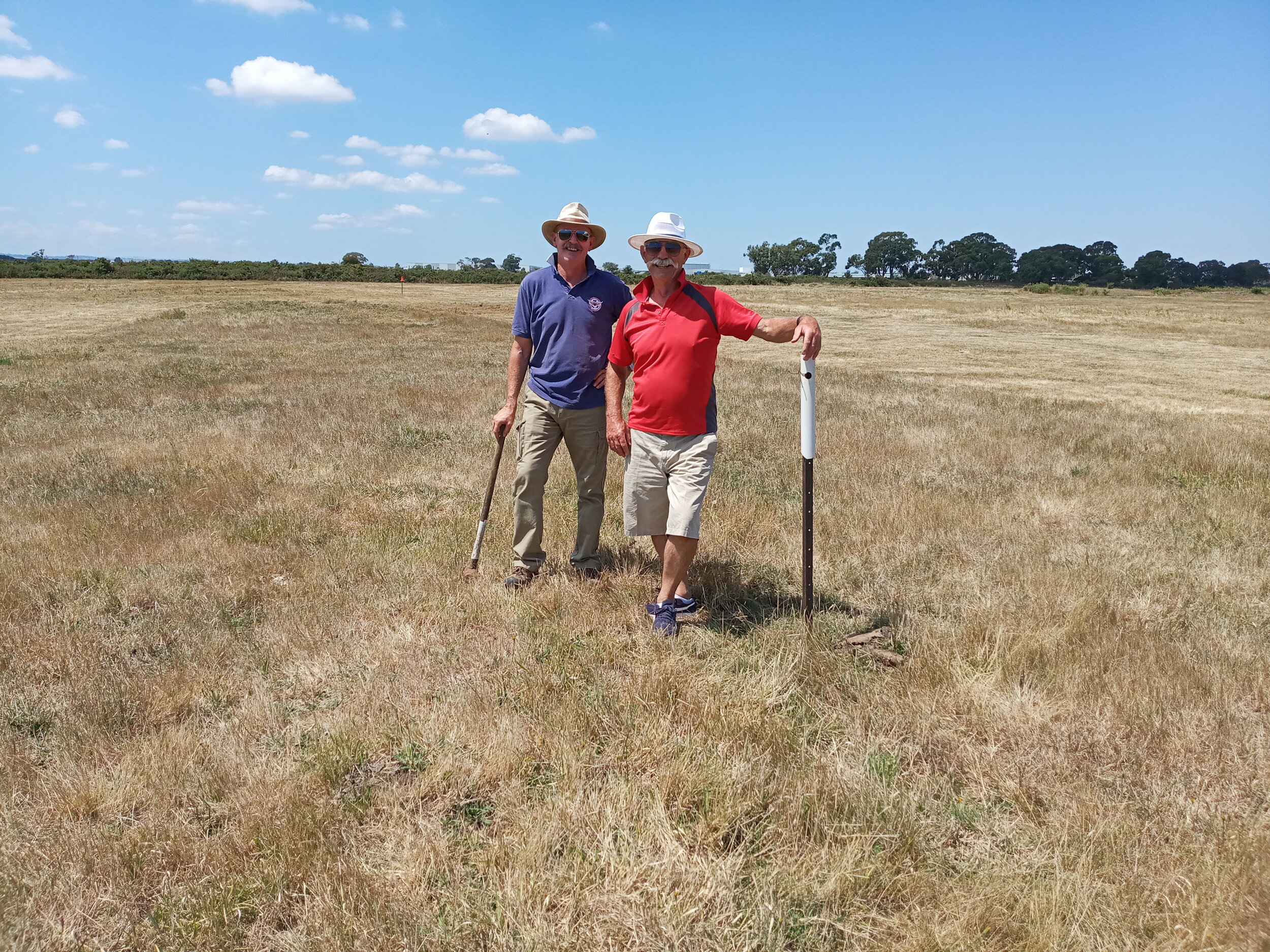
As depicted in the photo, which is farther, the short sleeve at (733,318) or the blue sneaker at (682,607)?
the blue sneaker at (682,607)

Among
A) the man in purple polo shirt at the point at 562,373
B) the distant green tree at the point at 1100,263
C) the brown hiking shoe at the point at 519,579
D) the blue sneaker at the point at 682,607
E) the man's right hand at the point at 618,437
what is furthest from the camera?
the distant green tree at the point at 1100,263

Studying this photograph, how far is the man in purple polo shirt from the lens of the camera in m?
5.82

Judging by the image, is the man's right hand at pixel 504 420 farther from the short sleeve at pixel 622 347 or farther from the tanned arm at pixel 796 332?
the tanned arm at pixel 796 332

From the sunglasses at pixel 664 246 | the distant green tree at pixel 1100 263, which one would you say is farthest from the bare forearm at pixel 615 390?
the distant green tree at pixel 1100 263

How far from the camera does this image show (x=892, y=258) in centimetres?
15738

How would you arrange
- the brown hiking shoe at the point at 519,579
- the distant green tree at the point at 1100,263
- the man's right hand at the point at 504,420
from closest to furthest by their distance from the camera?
the man's right hand at the point at 504,420, the brown hiking shoe at the point at 519,579, the distant green tree at the point at 1100,263

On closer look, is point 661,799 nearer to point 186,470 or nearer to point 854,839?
point 854,839

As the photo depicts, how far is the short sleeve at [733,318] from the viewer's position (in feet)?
16.2

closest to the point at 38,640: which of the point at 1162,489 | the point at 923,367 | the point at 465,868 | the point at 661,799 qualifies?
the point at 465,868

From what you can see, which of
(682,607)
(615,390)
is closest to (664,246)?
(615,390)

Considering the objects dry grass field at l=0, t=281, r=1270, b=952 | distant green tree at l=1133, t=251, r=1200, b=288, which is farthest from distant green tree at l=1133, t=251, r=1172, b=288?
dry grass field at l=0, t=281, r=1270, b=952

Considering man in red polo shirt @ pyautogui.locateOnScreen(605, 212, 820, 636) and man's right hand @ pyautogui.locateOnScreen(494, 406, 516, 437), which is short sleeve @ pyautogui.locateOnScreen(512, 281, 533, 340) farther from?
man in red polo shirt @ pyautogui.locateOnScreen(605, 212, 820, 636)

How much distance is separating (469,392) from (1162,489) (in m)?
11.6

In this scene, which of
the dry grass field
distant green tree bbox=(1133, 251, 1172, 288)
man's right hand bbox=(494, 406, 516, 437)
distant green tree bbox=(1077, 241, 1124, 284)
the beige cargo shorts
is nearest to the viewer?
the dry grass field
